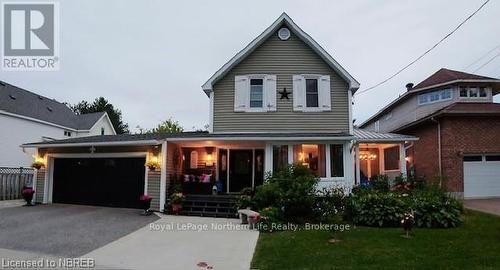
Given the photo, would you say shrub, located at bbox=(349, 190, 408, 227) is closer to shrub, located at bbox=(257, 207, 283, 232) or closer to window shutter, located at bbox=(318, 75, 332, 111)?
shrub, located at bbox=(257, 207, 283, 232)

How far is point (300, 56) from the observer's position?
14.8 metres

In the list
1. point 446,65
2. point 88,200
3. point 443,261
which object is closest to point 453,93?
point 446,65

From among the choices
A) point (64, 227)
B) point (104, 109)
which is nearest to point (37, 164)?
point (64, 227)

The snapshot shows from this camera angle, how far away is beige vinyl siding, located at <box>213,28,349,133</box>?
14391 millimetres

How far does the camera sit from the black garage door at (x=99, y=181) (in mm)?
14117

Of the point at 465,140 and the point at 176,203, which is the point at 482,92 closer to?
the point at 465,140

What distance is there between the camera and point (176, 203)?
1288 cm

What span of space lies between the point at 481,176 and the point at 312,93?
8.57 metres

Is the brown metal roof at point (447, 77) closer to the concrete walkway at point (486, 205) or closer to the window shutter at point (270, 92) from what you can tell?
the concrete walkway at point (486, 205)

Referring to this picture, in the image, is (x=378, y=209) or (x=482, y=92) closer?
(x=378, y=209)

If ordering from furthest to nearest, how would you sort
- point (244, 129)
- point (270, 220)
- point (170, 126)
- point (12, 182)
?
1. point (170, 126)
2. point (12, 182)
3. point (244, 129)
4. point (270, 220)

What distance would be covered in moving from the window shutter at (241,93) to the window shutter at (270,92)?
724 millimetres

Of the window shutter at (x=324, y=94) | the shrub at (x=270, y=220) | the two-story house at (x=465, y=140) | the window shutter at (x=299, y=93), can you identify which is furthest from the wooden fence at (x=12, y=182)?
the two-story house at (x=465, y=140)
